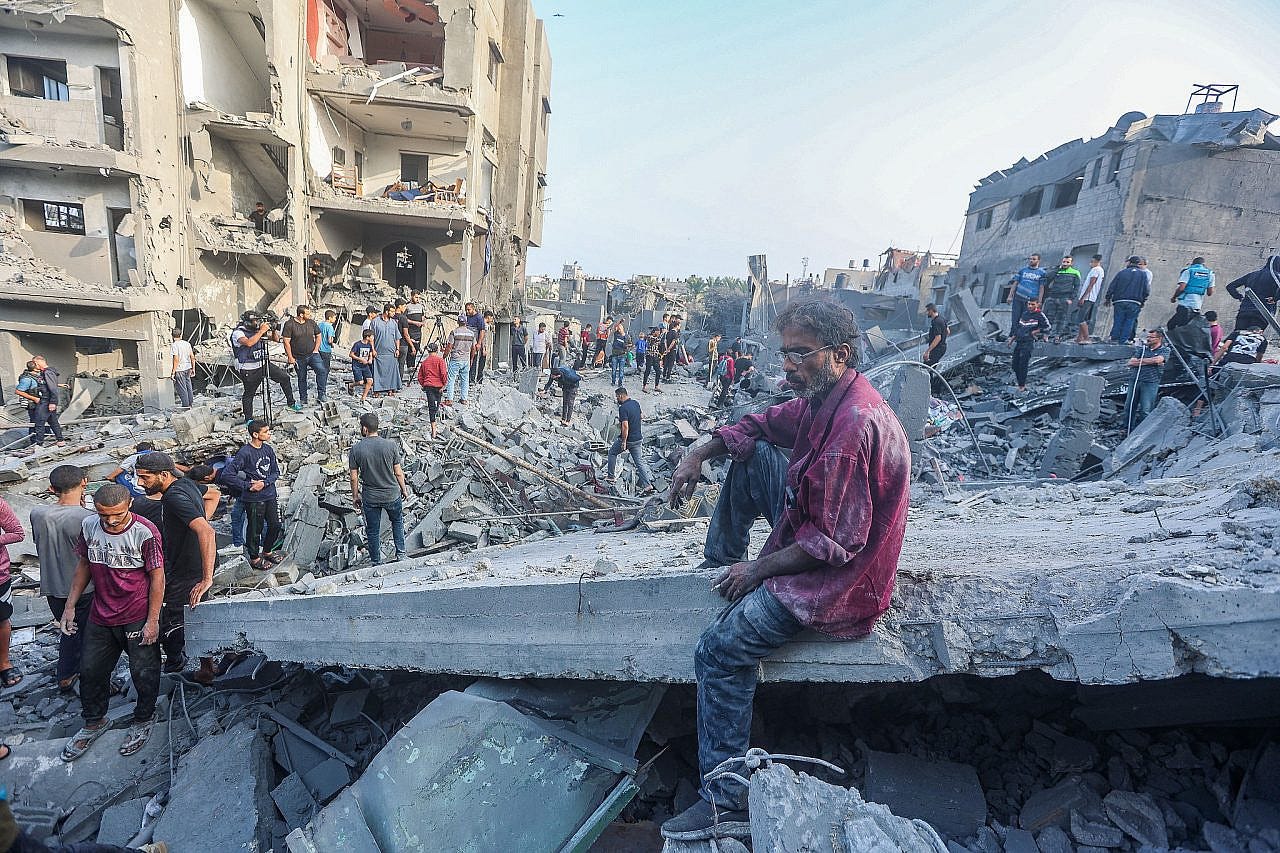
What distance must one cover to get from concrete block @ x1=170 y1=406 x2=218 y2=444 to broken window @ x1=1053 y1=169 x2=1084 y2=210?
21475 millimetres

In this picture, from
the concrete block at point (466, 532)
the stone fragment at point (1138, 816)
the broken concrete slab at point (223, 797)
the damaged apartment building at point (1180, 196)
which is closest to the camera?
the stone fragment at point (1138, 816)

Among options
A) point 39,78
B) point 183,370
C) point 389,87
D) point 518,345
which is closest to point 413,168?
point 389,87

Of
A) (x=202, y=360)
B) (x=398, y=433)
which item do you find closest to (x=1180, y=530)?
(x=398, y=433)

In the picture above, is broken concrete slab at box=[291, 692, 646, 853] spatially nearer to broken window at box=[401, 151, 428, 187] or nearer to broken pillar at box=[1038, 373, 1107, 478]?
broken pillar at box=[1038, 373, 1107, 478]

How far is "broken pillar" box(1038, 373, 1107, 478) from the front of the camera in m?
6.87

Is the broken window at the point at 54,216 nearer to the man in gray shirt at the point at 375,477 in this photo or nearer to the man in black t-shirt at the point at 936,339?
the man in gray shirt at the point at 375,477

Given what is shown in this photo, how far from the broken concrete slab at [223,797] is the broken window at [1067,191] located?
21219 mm

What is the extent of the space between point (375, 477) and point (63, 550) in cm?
239

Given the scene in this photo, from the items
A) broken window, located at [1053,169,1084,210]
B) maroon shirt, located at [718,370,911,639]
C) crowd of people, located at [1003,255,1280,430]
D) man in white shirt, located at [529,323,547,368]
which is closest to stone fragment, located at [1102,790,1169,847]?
maroon shirt, located at [718,370,911,639]

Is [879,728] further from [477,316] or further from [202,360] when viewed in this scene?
[202,360]

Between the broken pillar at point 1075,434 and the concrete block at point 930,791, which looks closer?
the concrete block at point 930,791

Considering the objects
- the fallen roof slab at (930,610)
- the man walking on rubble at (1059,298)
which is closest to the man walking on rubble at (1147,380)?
the fallen roof slab at (930,610)

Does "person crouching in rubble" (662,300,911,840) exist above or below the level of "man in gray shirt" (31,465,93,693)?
above

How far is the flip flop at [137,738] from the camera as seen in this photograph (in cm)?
369
